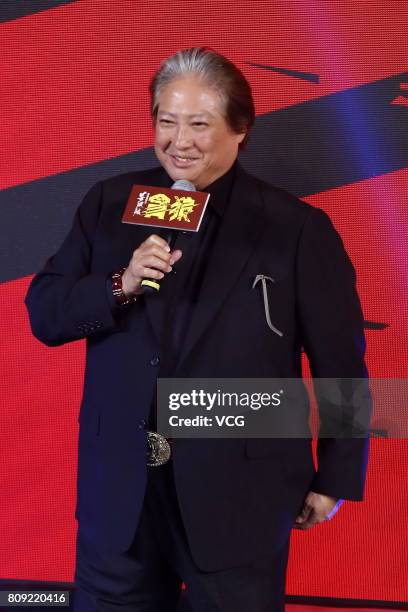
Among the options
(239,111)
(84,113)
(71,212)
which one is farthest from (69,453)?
(239,111)

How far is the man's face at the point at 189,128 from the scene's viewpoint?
1.54 meters

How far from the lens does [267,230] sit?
1.60 meters

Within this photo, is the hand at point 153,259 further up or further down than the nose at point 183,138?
further down

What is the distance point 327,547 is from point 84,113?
1.36m

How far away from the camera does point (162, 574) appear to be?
64.7 inches

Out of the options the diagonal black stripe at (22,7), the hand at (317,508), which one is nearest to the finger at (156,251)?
the hand at (317,508)

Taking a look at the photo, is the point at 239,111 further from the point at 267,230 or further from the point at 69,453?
the point at 69,453

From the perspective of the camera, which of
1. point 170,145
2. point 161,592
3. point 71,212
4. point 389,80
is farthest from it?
point 71,212

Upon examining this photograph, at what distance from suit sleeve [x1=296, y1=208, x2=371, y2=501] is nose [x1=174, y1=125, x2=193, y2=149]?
0.25m

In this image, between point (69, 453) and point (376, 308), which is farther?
point (69, 453)

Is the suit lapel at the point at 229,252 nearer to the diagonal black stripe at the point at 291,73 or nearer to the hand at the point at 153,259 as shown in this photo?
the hand at the point at 153,259

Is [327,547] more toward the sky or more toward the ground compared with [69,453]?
more toward the ground

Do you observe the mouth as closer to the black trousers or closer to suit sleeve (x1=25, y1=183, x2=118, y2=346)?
suit sleeve (x1=25, y1=183, x2=118, y2=346)

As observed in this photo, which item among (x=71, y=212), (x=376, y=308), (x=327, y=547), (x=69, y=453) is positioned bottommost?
(x=327, y=547)
